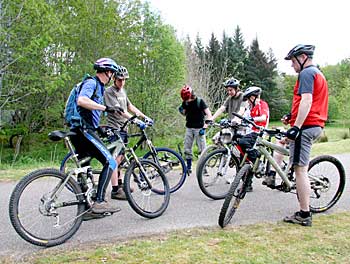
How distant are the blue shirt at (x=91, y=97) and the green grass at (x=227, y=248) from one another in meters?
1.33

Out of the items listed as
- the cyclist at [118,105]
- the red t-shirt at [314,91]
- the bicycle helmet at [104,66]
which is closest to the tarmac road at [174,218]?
the cyclist at [118,105]

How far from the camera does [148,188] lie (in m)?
4.29

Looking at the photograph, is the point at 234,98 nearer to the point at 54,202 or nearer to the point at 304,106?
the point at 304,106

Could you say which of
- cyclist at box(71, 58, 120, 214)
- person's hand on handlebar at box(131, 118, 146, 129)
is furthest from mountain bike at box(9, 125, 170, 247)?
person's hand on handlebar at box(131, 118, 146, 129)

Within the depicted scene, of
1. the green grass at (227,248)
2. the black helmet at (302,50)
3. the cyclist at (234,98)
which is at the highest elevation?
the black helmet at (302,50)

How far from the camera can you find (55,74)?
14.9m

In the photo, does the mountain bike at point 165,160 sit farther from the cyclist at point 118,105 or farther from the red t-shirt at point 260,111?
the red t-shirt at point 260,111

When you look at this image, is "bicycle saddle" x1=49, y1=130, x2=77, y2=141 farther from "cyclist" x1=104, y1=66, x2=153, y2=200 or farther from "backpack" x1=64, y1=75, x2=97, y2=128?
"cyclist" x1=104, y1=66, x2=153, y2=200

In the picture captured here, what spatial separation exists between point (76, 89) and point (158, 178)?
4.96 feet

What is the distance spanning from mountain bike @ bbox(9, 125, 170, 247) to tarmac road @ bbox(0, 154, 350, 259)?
14cm

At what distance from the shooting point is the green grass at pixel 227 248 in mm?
3021

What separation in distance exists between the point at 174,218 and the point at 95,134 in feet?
4.50

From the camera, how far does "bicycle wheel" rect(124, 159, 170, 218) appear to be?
415 cm

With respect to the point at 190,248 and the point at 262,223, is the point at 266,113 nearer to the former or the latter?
the point at 262,223
